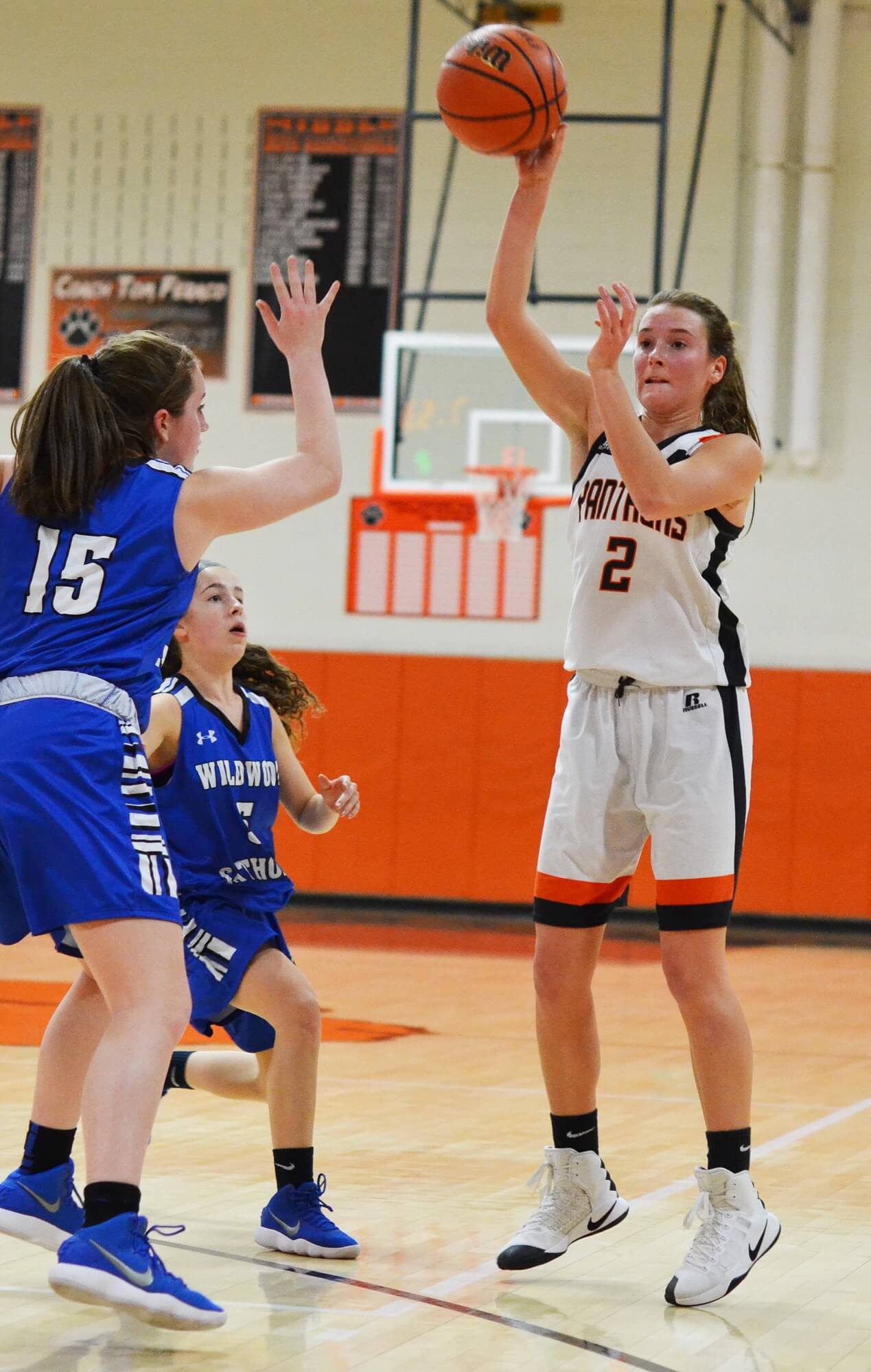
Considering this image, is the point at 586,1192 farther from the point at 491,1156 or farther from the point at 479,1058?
the point at 479,1058

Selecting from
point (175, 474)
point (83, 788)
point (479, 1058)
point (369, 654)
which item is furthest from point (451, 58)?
point (369, 654)

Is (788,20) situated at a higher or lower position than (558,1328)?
higher

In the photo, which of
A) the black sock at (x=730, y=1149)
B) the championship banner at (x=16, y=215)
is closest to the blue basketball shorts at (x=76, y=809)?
the black sock at (x=730, y=1149)

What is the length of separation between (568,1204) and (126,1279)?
1.15 m

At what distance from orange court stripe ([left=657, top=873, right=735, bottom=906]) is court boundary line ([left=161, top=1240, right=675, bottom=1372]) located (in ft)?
2.74

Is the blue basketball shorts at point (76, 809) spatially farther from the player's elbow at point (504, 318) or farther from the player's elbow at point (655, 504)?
the player's elbow at point (504, 318)

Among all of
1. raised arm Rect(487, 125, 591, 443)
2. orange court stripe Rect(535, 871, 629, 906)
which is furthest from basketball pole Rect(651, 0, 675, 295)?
orange court stripe Rect(535, 871, 629, 906)

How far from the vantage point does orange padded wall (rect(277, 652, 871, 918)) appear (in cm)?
1260

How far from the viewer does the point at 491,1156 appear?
189 inches

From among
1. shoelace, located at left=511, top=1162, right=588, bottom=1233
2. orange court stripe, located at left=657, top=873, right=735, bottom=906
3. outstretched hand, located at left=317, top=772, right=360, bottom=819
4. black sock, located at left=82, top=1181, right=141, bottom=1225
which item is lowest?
shoelace, located at left=511, top=1162, right=588, bottom=1233

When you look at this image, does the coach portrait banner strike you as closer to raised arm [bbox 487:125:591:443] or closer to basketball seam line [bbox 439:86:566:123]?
basketball seam line [bbox 439:86:566:123]

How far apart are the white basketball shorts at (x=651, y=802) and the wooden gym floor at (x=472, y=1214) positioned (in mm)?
752

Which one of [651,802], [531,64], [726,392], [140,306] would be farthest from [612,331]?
[140,306]

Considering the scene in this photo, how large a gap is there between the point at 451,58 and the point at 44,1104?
104 inches
